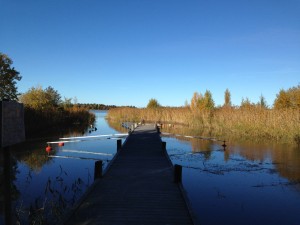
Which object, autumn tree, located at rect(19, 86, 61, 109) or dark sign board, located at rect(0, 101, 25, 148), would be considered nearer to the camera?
dark sign board, located at rect(0, 101, 25, 148)

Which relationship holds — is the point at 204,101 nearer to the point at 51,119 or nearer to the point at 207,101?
the point at 207,101

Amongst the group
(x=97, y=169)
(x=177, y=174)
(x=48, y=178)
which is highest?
(x=97, y=169)

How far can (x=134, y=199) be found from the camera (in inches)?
247

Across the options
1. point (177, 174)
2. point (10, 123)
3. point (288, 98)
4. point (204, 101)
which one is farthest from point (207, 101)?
point (10, 123)

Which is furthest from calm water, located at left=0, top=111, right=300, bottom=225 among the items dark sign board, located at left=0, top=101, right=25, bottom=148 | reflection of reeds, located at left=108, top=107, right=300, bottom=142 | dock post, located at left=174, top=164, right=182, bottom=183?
reflection of reeds, located at left=108, top=107, right=300, bottom=142

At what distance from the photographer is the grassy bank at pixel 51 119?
24484 millimetres

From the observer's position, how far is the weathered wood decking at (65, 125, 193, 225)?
17.2 feet

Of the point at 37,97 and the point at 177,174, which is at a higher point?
the point at 37,97

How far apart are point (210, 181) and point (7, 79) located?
29.2m

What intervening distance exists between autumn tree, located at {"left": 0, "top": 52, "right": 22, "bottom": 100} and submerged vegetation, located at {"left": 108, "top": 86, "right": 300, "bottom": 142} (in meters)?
17.0

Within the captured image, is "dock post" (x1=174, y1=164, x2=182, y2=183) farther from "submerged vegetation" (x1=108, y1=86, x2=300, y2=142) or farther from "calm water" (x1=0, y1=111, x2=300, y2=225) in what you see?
"submerged vegetation" (x1=108, y1=86, x2=300, y2=142)

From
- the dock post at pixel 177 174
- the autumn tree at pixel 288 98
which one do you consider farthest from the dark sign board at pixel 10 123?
the autumn tree at pixel 288 98

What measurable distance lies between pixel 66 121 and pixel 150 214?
96.4 feet

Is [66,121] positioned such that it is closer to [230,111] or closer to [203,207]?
[230,111]
